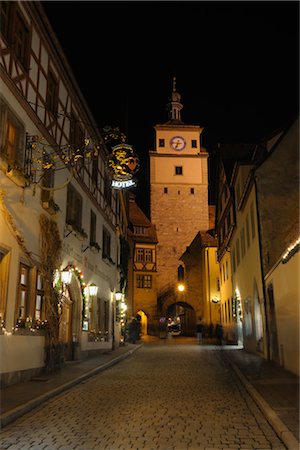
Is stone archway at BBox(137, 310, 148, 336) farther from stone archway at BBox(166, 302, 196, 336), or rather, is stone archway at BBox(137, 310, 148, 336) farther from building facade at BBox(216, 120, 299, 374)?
building facade at BBox(216, 120, 299, 374)

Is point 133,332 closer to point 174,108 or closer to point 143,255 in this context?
point 143,255

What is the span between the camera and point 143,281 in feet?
152

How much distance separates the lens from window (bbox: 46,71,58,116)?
13.8m

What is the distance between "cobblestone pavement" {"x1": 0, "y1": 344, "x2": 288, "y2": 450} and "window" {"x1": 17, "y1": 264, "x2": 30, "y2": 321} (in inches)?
89.1

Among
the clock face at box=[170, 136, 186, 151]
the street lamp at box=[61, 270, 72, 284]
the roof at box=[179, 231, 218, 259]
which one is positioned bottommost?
the street lamp at box=[61, 270, 72, 284]

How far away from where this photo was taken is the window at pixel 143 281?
46.2 meters

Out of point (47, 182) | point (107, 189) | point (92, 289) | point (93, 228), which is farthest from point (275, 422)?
point (107, 189)

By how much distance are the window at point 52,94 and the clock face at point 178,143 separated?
41.2 metres

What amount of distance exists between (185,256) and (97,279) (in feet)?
99.4

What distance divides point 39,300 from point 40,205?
8.68ft

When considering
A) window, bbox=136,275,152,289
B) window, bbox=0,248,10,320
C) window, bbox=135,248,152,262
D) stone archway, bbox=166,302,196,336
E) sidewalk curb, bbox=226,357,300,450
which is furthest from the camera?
stone archway, bbox=166,302,196,336

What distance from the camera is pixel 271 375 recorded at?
40.9 feet

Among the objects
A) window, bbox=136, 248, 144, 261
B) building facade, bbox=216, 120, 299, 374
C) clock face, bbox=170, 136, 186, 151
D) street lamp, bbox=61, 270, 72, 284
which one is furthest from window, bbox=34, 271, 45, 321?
clock face, bbox=170, 136, 186, 151

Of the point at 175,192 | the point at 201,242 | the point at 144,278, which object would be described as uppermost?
the point at 175,192
